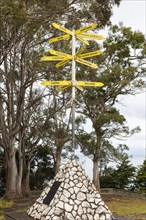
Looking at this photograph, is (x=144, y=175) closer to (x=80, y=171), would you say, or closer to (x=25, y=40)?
(x=25, y=40)

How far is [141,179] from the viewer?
739 inches

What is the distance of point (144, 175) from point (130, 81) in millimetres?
4634

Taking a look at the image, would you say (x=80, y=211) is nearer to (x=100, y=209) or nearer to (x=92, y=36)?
(x=100, y=209)

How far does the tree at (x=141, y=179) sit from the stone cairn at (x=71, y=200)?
11.5 meters

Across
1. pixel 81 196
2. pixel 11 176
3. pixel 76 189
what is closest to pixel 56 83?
pixel 76 189

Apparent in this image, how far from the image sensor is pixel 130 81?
17281 millimetres

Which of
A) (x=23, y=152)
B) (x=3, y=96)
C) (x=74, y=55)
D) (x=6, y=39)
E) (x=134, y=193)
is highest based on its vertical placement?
(x=6, y=39)

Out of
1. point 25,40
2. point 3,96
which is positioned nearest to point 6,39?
point 25,40

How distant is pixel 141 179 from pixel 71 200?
12.3m

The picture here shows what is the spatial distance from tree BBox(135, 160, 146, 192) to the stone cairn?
1148 cm

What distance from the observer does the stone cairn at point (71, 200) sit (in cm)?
693

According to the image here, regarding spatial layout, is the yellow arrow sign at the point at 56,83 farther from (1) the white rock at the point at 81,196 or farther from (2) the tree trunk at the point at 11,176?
(2) the tree trunk at the point at 11,176

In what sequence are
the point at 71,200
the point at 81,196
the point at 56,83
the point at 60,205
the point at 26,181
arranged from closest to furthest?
the point at 60,205 → the point at 71,200 → the point at 81,196 → the point at 56,83 → the point at 26,181

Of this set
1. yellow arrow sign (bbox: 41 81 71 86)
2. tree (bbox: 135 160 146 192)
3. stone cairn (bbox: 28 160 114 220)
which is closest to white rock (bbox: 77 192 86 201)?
stone cairn (bbox: 28 160 114 220)
